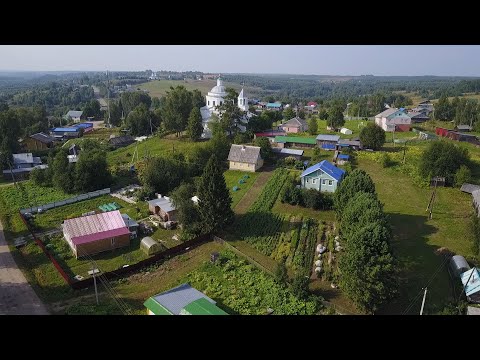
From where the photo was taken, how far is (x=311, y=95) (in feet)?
559

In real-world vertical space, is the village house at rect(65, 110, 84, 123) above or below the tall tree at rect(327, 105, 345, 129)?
below

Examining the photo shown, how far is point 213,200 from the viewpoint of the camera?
19.3 meters

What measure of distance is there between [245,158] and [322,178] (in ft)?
26.0

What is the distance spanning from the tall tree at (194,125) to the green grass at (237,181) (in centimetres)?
940

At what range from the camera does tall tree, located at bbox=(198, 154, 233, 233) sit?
19281 millimetres

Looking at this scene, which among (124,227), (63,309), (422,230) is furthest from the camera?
(422,230)

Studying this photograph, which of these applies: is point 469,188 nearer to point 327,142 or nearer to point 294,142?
A: point 327,142

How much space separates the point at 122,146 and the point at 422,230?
3211 centimetres

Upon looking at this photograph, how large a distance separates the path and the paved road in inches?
458

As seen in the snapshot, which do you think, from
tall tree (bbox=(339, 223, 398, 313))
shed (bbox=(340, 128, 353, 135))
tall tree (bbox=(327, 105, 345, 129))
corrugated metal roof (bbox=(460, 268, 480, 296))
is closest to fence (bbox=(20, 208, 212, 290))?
tall tree (bbox=(339, 223, 398, 313))

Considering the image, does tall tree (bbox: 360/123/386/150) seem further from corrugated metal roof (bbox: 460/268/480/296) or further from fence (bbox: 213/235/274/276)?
fence (bbox: 213/235/274/276)
